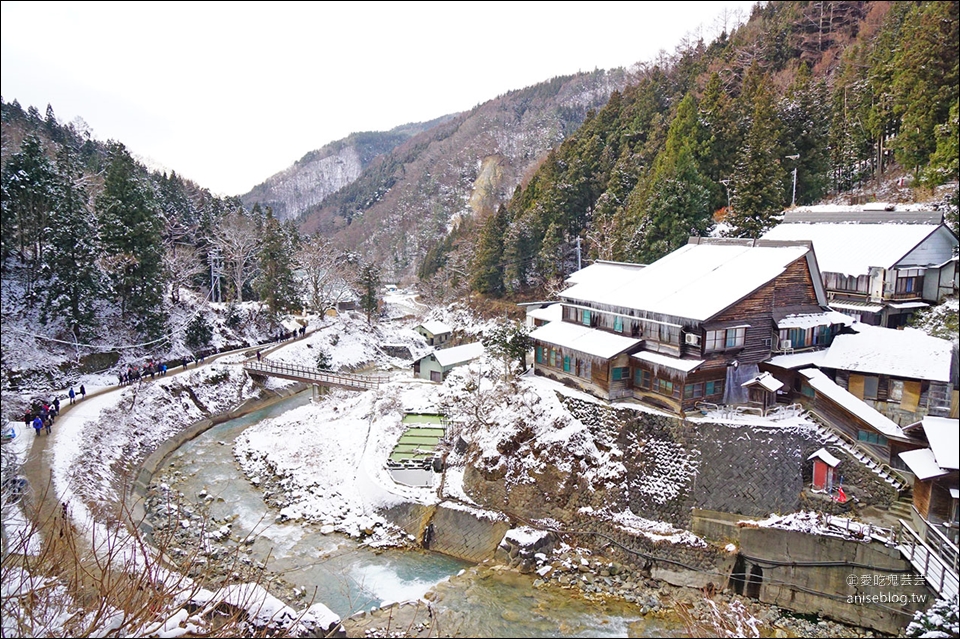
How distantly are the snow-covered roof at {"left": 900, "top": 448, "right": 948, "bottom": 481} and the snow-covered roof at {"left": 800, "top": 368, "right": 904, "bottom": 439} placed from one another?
1864mm

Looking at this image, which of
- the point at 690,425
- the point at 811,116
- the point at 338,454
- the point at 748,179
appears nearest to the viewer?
the point at 690,425

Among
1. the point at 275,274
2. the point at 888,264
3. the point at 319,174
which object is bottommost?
the point at 275,274

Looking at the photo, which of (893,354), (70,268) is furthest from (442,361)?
(893,354)

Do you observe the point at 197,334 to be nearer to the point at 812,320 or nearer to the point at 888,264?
the point at 812,320

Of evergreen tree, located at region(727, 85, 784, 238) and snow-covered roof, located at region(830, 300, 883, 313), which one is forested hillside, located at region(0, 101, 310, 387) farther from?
snow-covered roof, located at region(830, 300, 883, 313)

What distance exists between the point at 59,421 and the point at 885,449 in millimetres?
26899

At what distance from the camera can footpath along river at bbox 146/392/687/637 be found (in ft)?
37.6

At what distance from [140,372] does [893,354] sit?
30.5 meters

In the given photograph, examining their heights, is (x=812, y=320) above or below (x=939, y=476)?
above

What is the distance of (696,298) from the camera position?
16.6m

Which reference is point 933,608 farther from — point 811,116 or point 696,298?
point 811,116

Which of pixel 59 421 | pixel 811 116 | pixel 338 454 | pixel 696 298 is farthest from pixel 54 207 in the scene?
pixel 811 116

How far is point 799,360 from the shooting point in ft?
52.7

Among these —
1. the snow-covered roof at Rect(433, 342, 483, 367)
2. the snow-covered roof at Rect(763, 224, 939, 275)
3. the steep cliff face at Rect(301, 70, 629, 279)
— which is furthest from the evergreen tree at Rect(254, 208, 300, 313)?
the steep cliff face at Rect(301, 70, 629, 279)
